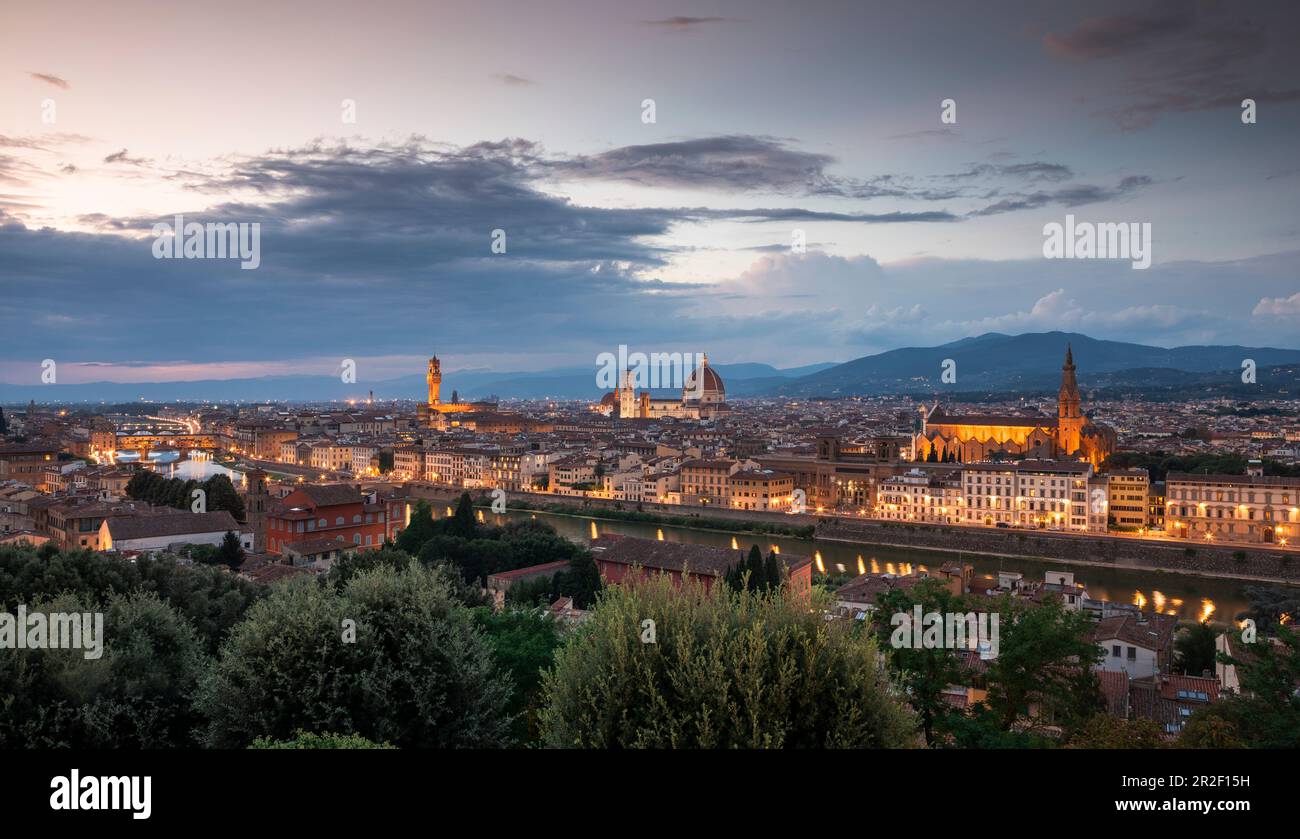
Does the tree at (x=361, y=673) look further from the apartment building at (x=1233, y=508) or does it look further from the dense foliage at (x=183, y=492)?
the apartment building at (x=1233, y=508)

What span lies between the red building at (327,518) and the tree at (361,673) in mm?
12507

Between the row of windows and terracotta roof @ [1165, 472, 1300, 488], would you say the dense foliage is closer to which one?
the row of windows

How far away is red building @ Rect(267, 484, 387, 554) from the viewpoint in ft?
56.3

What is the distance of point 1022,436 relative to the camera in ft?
129

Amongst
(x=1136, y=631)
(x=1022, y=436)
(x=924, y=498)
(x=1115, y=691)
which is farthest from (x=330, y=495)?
(x=1022, y=436)

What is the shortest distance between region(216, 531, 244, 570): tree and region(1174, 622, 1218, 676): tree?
13862 millimetres

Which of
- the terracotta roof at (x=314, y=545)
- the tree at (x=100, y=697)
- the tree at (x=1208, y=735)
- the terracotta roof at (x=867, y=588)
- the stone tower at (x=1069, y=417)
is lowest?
the terracotta roof at (x=867, y=588)

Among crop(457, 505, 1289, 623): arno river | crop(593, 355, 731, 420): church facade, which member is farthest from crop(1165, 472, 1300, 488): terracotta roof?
crop(593, 355, 731, 420): church facade

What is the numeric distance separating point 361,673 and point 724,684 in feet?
6.91

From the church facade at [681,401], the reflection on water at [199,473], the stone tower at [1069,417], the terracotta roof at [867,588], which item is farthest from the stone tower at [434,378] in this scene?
the terracotta roof at [867,588]

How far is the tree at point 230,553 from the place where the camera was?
14812 millimetres
